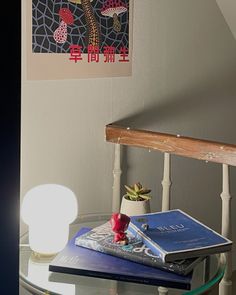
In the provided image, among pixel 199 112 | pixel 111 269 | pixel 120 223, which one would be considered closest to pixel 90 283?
pixel 111 269

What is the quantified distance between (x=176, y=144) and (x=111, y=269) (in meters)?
0.67

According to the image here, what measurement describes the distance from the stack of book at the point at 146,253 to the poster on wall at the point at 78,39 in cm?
60

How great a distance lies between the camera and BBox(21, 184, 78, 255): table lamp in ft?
4.74

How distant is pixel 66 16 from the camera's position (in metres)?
1.83

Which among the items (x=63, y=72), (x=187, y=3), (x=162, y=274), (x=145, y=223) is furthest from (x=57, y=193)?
(x=187, y=3)

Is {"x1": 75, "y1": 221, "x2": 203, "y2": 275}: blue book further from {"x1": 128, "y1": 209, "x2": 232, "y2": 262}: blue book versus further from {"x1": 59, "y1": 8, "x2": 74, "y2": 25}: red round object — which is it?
{"x1": 59, "y1": 8, "x2": 74, "y2": 25}: red round object

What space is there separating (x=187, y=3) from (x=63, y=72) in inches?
29.0

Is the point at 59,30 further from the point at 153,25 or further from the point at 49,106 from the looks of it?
the point at 153,25

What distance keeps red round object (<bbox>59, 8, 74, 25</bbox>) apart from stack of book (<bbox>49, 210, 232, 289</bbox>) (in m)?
0.73

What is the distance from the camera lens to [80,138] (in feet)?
6.45

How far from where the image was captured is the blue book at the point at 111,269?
1.30 meters

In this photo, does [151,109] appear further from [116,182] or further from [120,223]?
[120,223]

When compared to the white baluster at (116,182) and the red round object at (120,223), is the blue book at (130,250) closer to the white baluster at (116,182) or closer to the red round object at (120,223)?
the red round object at (120,223)

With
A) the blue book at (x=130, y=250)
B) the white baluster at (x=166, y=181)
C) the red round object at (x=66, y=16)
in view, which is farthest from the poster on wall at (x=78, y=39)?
the blue book at (x=130, y=250)
